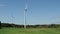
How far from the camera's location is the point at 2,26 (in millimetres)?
25219

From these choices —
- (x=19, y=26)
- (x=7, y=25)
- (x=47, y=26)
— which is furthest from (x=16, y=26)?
(x=47, y=26)

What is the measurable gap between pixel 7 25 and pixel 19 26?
122 inches

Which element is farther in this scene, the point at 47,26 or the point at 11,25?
the point at 11,25

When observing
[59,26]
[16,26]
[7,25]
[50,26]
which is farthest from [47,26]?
[7,25]

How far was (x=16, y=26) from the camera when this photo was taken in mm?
22797

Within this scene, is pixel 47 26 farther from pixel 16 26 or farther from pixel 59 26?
pixel 16 26

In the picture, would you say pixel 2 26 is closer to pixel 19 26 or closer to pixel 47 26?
pixel 19 26

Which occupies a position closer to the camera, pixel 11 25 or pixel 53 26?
pixel 53 26

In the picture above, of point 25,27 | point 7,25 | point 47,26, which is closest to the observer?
point 25,27

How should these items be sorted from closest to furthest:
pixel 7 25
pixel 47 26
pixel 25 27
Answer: pixel 25 27, pixel 47 26, pixel 7 25

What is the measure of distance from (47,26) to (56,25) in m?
1.73

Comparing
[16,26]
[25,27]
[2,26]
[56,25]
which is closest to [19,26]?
[16,26]

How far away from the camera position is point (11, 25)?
24.4m

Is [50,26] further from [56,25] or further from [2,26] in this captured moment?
[2,26]
